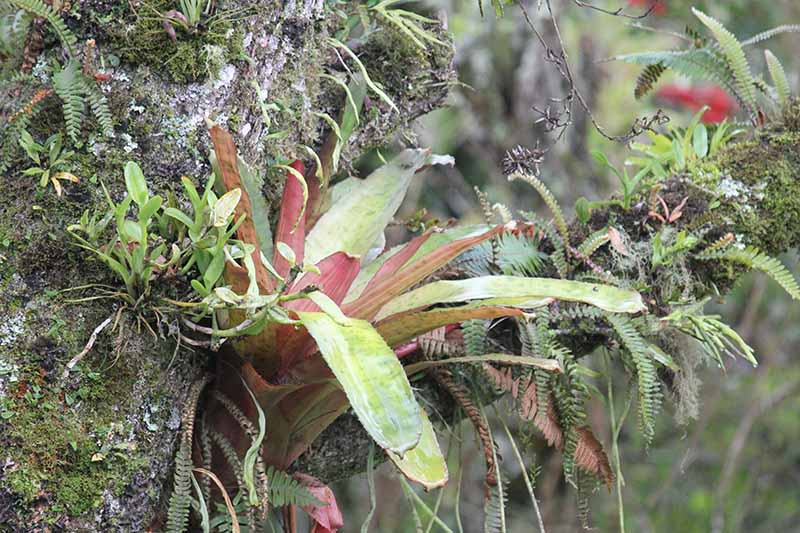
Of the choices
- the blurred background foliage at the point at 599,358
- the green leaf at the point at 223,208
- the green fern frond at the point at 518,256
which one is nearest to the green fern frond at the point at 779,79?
the green fern frond at the point at 518,256

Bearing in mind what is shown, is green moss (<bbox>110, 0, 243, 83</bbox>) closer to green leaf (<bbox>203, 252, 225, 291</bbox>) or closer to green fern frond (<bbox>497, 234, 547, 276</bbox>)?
green leaf (<bbox>203, 252, 225, 291</bbox>)

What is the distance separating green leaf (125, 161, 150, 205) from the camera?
1.08m

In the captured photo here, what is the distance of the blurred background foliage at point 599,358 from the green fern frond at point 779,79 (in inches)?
57.1

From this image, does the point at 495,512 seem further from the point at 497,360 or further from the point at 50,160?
the point at 50,160

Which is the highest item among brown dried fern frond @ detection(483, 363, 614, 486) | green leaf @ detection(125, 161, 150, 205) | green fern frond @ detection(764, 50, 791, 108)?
green leaf @ detection(125, 161, 150, 205)

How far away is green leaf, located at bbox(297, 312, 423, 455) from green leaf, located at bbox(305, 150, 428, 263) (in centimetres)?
27

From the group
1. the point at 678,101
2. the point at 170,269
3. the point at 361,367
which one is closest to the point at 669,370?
the point at 361,367

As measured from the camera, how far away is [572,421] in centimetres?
141

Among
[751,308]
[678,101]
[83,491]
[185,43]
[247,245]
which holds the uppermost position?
[185,43]

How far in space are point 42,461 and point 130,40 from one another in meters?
0.59

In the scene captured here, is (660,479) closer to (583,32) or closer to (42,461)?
(583,32)

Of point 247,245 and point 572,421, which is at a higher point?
point 247,245

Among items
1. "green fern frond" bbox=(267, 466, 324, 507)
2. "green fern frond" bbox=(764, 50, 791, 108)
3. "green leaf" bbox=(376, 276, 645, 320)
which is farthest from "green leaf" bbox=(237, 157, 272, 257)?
"green fern frond" bbox=(764, 50, 791, 108)

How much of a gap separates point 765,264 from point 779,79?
46cm
